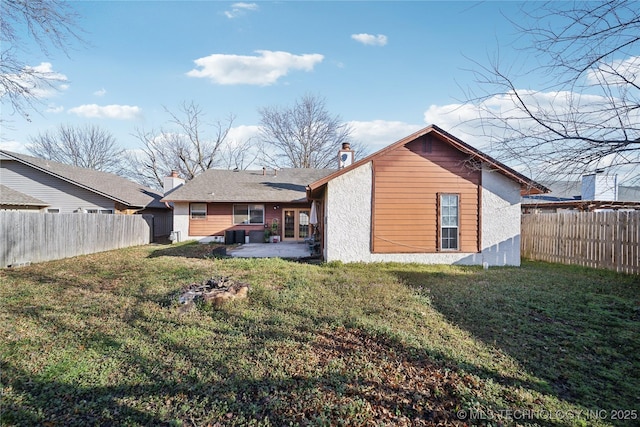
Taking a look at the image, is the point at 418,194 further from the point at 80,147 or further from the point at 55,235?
the point at 80,147

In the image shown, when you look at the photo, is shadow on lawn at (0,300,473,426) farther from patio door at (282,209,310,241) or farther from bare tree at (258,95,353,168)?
bare tree at (258,95,353,168)

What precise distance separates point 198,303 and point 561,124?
5.98 m

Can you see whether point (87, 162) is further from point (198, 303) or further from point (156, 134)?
point (198, 303)

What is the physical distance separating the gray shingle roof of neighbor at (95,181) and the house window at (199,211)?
424 centimetres

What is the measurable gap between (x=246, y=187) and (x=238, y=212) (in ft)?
5.64

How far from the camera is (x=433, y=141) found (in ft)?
32.0

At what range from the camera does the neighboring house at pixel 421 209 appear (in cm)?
974

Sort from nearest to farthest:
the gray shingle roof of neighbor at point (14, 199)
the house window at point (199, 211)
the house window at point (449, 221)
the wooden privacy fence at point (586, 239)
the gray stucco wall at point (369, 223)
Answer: the wooden privacy fence at point (586, 239) → the gray stucco wall at point (369, 223) → the house window at point (449, 221) → the gray shingle roof of neighbor at point (14, 199) → the house window at point (199, 211)

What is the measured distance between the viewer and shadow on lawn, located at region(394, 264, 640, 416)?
10.6 feet

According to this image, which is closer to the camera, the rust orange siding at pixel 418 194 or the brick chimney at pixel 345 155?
the rust orange siding at pixel 418 194

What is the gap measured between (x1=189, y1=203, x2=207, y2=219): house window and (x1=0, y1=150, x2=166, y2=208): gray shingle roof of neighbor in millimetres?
4244

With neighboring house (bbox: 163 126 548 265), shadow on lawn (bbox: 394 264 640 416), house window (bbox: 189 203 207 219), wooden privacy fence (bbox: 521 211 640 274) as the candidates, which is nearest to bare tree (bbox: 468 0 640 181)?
shadow on lawn (bbox: 394 264 640 416)

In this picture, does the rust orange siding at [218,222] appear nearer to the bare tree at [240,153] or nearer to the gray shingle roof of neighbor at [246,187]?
the gray shingle roof of neighbor at [246,187]

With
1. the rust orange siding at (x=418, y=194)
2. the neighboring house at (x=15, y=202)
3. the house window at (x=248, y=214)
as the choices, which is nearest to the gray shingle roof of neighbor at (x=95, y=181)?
the neighboring house at (x=15, y=202)
